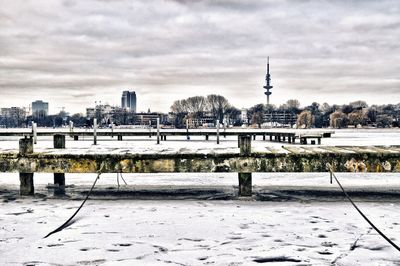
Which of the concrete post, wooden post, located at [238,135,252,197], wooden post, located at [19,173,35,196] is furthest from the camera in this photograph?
wooden post, located at [19,173,35,196]

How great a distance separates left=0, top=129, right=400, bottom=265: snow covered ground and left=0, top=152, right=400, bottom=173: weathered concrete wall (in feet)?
1.80

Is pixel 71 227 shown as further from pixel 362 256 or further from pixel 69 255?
pixel 362 256

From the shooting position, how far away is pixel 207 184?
1018cm

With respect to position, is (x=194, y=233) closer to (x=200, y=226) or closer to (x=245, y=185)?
(x=200, y=226)

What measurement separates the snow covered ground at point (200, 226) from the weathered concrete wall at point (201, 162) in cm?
55

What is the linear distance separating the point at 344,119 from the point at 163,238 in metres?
148

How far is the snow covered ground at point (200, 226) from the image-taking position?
179 inches

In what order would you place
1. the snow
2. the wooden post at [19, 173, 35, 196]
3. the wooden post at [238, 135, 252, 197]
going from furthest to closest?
the wooden post at [19, 173, 35, 196], the wooden post at [238, 135, 252, 197], the snow

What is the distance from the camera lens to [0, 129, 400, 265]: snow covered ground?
14.9 ft

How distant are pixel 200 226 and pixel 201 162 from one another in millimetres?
2062

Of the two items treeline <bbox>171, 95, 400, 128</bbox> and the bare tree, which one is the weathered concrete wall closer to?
treeline <bbox>171, 95, 400, 128</bbox>

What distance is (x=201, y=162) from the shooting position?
7.86 meters

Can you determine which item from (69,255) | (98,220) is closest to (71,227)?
(98,220)

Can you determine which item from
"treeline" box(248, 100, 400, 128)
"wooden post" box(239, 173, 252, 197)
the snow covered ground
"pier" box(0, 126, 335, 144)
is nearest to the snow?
the snow covered ground
